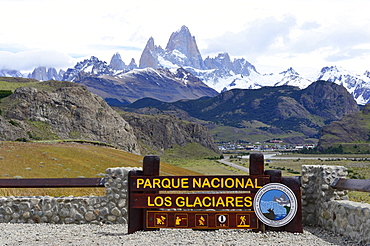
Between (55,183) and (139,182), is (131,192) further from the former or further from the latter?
(55,183)

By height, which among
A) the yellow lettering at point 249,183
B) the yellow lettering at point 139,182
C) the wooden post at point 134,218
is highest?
the yellow lettering at point 249,183

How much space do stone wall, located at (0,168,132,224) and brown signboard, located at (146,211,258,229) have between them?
2569mm

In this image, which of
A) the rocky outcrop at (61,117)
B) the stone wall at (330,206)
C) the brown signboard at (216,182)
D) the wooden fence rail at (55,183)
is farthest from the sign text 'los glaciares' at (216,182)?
the rocky outcrop at (61,117)

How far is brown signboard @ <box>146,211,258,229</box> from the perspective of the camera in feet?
51.1

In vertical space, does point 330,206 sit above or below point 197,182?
below

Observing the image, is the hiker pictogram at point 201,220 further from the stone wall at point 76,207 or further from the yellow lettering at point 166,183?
the stone wall at point 76,207

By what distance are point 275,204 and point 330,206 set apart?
7.17ft

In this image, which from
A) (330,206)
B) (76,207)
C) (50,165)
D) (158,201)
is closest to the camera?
(158,201)

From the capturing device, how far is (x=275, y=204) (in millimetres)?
15758

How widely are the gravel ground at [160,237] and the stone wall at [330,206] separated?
37 cm

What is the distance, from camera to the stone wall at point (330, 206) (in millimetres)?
14000

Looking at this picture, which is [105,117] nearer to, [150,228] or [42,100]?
[42,100]

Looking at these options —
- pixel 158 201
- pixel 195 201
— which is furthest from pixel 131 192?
pixel 195 201

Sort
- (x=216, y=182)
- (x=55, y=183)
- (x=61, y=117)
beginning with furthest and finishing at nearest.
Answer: (x=61, y=117) → (x=55, y=183) → (x=216, y=182)
